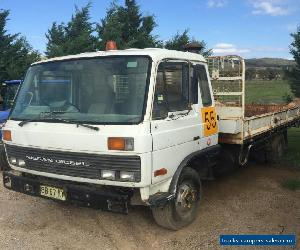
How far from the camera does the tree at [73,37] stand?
21078mm

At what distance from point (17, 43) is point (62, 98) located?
19.6 meters

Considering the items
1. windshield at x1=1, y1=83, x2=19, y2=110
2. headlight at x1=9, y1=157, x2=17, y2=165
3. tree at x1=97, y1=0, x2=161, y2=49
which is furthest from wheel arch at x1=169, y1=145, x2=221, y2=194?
tree at x1=97, y1=0, x2=161, y2=49

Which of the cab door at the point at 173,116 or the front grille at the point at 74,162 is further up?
the cab door at the point at 173,116

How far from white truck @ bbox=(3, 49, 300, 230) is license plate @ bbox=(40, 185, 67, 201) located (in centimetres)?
1

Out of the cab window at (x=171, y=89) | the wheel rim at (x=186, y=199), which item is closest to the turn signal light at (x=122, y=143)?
the cab window at (x=171, y=89)

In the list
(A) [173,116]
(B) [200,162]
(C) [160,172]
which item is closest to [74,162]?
(C) [160,172]

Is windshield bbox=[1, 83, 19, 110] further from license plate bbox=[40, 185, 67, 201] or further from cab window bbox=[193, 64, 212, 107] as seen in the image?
cab window bbox=[193, 64, 212, 107]

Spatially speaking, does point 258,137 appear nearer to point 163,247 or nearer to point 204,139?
point 204,139

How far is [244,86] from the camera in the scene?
20.5ft

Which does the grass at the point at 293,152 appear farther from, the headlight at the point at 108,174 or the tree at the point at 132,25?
the tree at the point at 132,25

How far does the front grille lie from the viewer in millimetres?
4332

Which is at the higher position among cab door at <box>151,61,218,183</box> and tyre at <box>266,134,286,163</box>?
cab door at <box>151,61,218,183</box>

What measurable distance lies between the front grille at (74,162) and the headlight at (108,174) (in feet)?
0.12

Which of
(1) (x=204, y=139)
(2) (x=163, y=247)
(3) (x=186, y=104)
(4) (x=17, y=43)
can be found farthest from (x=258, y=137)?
(4) (x=17, y=43)
